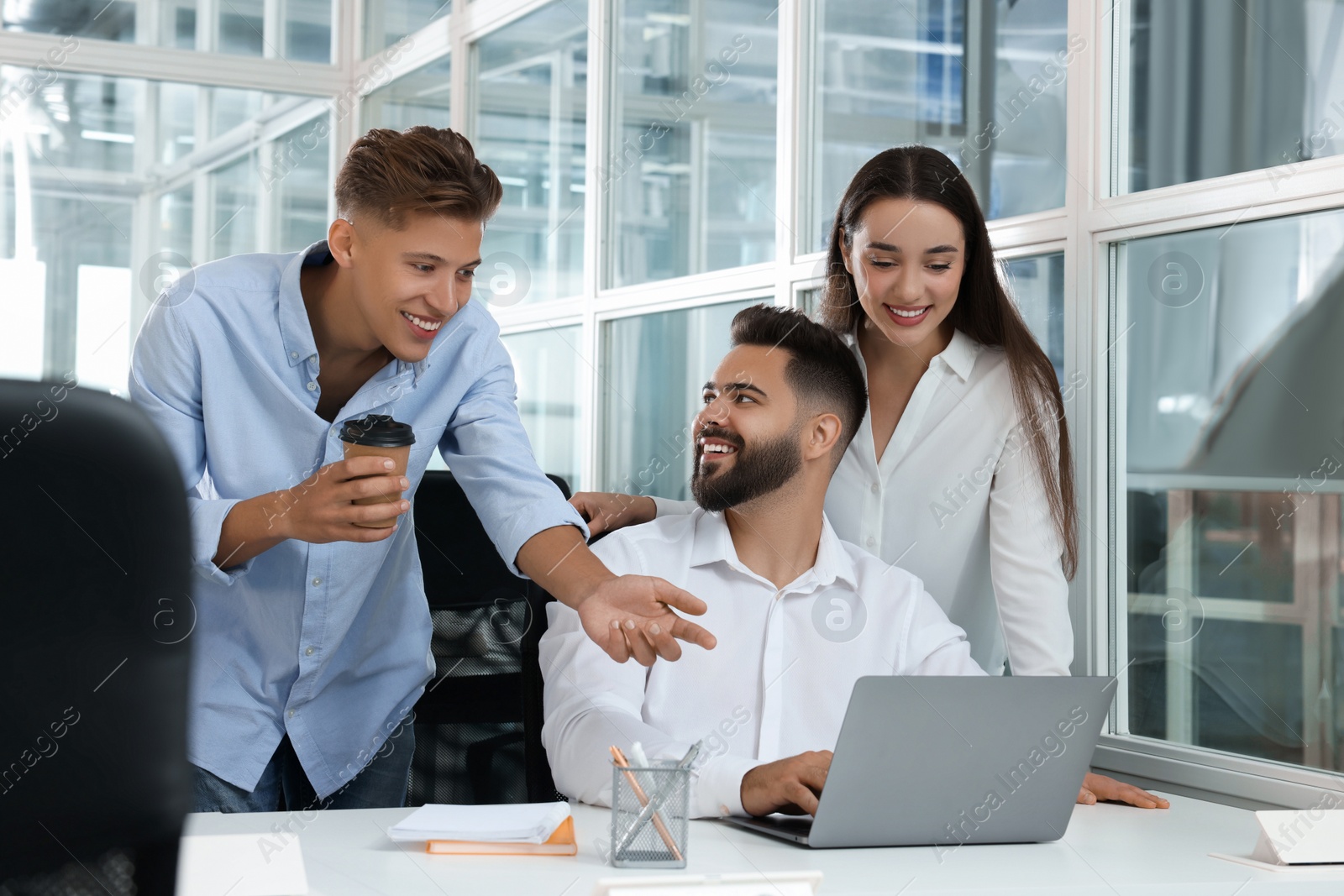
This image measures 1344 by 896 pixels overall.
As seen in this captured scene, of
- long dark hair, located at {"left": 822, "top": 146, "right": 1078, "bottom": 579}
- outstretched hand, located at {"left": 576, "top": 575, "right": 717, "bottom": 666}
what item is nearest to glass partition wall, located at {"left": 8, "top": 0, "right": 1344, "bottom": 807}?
long dark hair, located at {"left": 822, "top": 146, "right": 1078, "bottom": 579}

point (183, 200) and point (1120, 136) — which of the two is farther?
point (183, 200)

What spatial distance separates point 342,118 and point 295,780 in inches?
148

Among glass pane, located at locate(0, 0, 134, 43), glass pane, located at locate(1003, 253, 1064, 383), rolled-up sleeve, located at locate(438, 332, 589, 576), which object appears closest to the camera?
rolled-up sleeve, located at locate(438, 332, 589, 576)

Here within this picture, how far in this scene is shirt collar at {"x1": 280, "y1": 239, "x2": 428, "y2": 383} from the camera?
1.71 metres

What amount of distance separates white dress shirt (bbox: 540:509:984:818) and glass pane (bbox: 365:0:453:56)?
3.28 m

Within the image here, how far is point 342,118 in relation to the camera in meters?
5.03

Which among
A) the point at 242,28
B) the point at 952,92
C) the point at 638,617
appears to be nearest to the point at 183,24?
the point at 242,28

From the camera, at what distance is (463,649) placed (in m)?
2.09

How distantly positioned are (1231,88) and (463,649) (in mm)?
1508

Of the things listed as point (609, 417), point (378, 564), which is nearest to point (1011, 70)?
point (378, 564)

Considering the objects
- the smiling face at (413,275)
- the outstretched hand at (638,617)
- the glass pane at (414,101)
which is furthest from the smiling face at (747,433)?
the glass pane at (414,101)

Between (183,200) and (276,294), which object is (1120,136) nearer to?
(276,294)

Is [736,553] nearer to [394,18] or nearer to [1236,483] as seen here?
[1236,483]

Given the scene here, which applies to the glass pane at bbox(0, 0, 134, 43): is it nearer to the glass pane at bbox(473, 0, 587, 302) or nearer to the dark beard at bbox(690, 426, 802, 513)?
the glass pane at bbox(473, 0, 587, 302)
